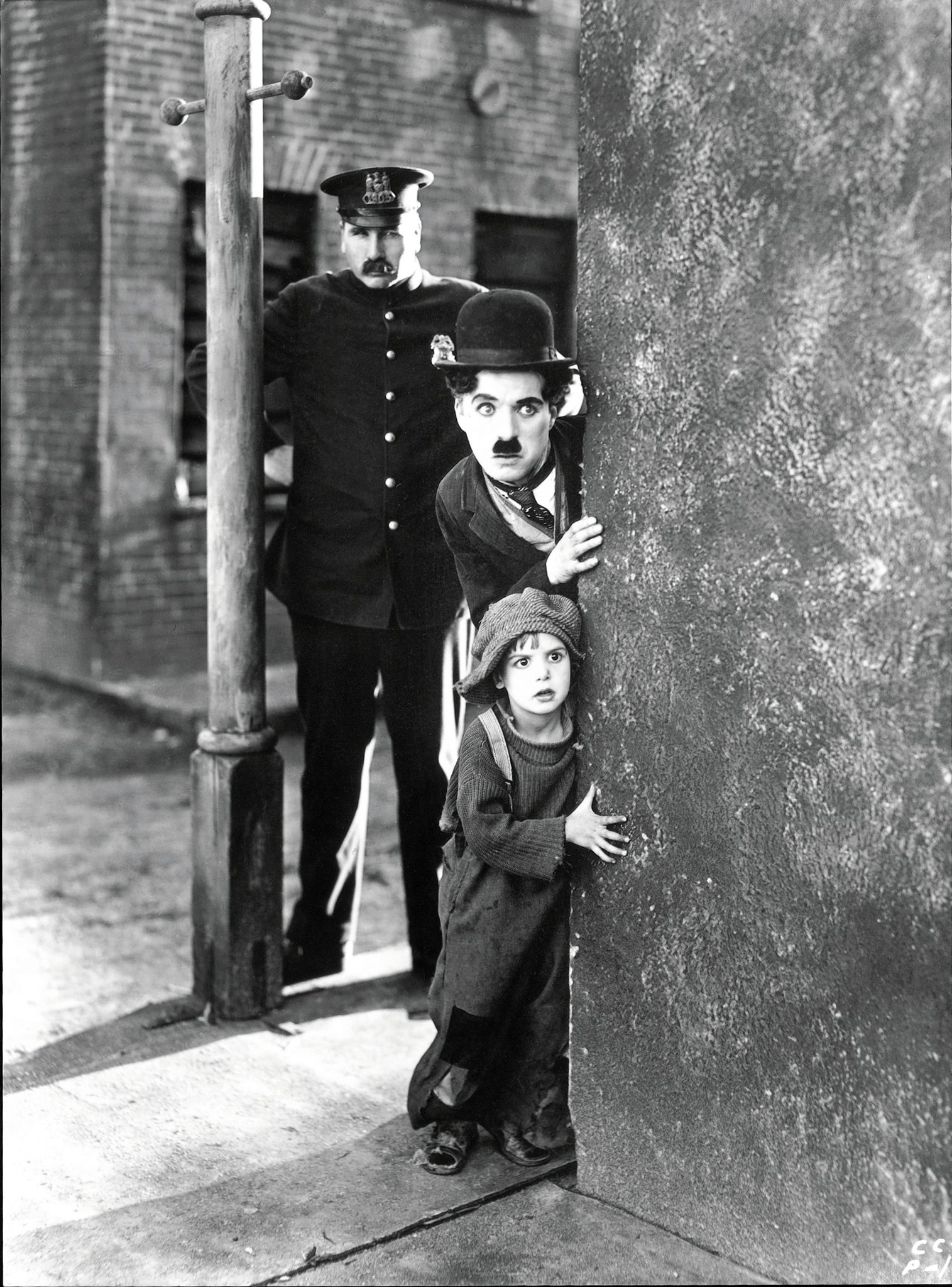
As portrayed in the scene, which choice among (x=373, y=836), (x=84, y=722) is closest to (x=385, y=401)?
(x=373, y=836)

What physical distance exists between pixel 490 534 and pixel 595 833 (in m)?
0.67

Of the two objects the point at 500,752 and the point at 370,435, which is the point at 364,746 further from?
the point at 500,752

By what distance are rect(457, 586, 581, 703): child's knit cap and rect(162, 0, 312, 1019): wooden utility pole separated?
3.59 ft

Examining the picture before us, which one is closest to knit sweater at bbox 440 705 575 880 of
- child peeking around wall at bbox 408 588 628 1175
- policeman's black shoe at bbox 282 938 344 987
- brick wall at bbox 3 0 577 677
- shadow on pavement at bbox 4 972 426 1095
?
child peeking around wall at bbox 408 588 628 1175

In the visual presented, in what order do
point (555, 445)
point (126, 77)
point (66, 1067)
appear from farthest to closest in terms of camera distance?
point (126, 77) < point (66, 1067) < point (555, 445)

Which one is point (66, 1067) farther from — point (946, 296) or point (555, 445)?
point (946, 296)

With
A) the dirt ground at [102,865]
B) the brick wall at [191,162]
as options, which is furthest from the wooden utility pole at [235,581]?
the brick wall at [191,162]

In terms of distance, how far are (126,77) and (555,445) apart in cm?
591

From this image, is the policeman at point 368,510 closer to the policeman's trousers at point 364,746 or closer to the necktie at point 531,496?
the policeman's trousers at point 364,746

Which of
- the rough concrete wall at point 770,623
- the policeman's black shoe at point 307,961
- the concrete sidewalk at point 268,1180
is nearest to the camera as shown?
the rough concrete wall at point 770,623

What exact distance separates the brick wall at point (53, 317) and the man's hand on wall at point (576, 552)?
586 centimetres

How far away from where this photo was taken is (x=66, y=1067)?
12.5 feet

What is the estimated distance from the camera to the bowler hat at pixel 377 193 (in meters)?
3.78

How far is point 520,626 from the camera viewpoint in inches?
116
